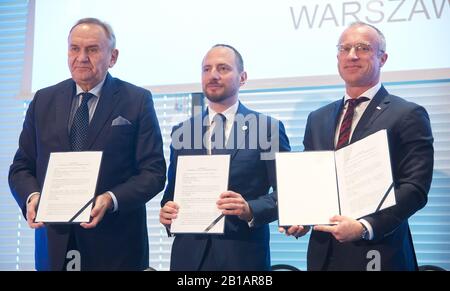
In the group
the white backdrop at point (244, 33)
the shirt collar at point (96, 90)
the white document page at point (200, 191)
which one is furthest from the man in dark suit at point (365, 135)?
the shirt collar at point (96, 90)

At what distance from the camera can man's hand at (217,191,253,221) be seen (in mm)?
2627

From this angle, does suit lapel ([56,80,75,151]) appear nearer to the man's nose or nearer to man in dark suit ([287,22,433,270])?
man in dark suit ([287,22,433,270])

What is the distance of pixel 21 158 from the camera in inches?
117

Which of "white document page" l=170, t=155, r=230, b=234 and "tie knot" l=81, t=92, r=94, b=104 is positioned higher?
"tie knot" l=81, t=92, r=94, b=104

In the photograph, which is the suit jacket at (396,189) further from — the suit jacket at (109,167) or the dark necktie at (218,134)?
the suit jacket at (109,167)

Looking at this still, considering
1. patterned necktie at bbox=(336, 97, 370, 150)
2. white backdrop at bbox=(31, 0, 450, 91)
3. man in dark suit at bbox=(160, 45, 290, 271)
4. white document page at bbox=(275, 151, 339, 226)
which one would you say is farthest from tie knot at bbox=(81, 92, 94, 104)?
patterned necktie at bbox=(336, 97, 370, 150)

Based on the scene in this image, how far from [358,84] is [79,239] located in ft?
4.77

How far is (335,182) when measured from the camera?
2.61 metres

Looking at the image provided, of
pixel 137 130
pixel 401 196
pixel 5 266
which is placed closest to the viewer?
pixel 401 196

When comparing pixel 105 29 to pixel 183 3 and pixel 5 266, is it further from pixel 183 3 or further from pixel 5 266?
pixel 5 266

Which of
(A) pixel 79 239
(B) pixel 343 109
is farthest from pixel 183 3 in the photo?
(A) pixel 79 239

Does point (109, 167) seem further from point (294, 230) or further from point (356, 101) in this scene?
point (356, 101)

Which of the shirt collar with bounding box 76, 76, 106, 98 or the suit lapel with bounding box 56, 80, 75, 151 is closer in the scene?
the suit lapel with bounding box 56, 80, 75, 151

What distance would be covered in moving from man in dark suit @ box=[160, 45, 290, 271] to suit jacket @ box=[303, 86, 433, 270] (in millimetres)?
271
